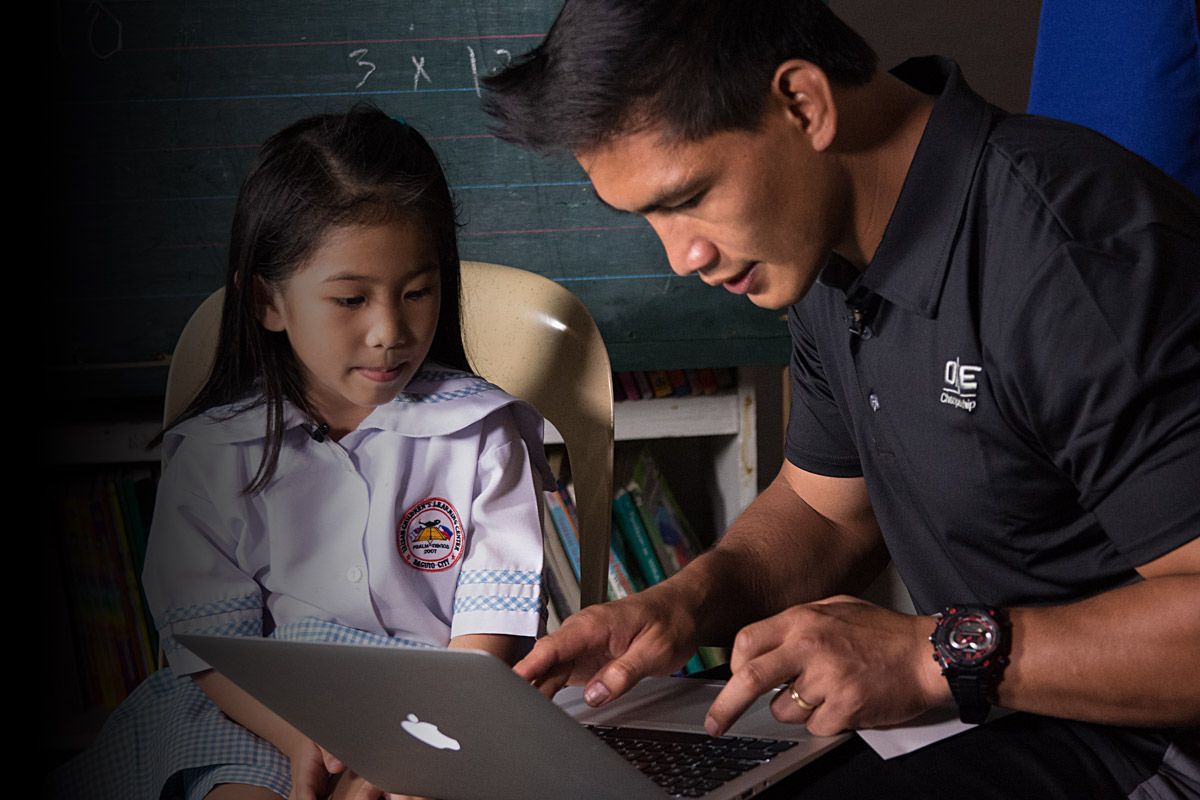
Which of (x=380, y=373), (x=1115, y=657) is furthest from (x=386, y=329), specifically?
(x=1115, y=657)

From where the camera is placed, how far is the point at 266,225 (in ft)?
4.03

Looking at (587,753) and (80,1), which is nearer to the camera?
(587,753)

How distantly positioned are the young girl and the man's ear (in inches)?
16.1

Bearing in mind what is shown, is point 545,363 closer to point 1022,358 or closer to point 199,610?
point 199,610

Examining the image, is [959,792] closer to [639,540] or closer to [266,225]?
[266,225]

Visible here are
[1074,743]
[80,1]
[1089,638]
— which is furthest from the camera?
[80,1]

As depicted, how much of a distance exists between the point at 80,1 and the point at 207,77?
0.21 meters

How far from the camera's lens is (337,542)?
1.17 m

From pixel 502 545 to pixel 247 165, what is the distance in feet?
3.11

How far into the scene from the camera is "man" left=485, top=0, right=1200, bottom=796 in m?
0.82

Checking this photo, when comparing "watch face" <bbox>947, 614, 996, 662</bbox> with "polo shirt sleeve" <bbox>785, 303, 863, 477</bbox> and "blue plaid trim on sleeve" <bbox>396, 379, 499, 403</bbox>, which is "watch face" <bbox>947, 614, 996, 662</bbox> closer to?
"polo shirt sleeve" <bbox>785, 303, 863, 477</bbox>

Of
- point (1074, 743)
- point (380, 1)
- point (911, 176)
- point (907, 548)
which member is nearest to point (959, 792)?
point (1074, 743)

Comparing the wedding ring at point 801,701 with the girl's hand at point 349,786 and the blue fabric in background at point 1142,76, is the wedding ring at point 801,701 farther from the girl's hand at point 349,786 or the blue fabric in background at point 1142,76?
the blue fabric in background at point 1142,76

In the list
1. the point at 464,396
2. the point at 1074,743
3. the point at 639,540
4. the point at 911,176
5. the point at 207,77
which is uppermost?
the point at 911,176
